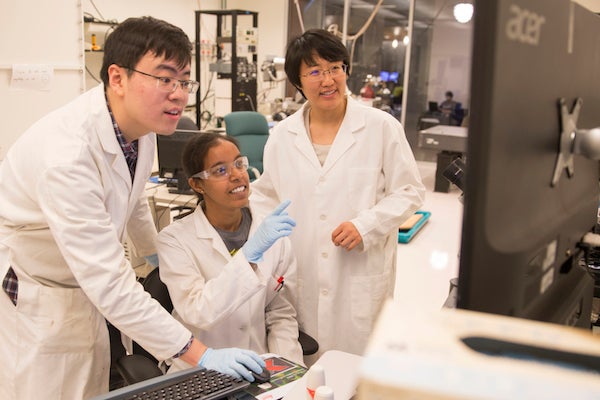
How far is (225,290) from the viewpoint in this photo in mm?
1550

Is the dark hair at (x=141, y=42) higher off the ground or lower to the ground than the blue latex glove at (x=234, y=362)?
higher

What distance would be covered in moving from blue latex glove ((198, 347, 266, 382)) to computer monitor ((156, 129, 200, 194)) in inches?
82.7

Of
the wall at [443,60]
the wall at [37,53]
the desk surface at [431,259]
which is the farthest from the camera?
the wall at [443,60]

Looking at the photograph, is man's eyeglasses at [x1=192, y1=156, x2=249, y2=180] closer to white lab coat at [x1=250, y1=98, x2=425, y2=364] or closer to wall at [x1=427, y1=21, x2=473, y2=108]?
white lab coat at [x1=250, y1=98, x2=425, y2=364]

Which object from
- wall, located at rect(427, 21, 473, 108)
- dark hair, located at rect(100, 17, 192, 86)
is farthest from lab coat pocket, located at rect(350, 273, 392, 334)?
wall, located at rect(427, 21, 473, 108)

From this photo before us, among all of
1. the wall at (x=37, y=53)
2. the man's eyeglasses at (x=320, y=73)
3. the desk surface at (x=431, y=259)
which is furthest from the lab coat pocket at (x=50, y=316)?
the wall at (x=37, y=53)

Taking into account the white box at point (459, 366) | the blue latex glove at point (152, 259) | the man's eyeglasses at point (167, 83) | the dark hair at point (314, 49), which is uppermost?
the dark hair at point (314, 49)

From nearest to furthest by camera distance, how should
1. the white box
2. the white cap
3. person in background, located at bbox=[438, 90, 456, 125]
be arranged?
the white box
the white cap
person in background, located at bbox=[438, 90, 456, 125]

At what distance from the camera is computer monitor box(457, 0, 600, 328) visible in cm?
43

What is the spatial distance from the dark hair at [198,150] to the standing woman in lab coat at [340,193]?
0.98ft

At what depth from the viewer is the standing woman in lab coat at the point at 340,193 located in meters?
1.95

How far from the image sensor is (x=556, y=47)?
1.80ft

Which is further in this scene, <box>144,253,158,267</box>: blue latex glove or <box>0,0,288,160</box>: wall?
<box>0,0,288,160</box>: wall

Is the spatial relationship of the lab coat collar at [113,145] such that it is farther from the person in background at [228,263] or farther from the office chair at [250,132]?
the office chair at [250,132]
